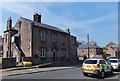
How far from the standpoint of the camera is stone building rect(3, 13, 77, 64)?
1502 inches

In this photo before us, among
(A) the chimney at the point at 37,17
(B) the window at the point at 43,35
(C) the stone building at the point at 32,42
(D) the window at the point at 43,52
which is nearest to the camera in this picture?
(C) the stone building at the point at 32,42

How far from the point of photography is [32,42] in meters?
38.0

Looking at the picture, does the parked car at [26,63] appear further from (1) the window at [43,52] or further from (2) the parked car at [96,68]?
(2) the parked car at [96,68]

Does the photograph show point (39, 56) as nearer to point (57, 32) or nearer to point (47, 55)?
point (47, 55)

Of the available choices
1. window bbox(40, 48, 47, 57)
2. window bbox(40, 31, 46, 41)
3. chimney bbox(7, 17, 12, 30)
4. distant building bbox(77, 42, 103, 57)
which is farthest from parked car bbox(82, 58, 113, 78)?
distant building bbox(77, 42, 103, 57)

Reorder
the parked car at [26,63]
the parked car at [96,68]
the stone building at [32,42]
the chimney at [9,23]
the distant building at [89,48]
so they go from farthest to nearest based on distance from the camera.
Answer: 1. the distant building at [89,48]
2. the chimney at [9,23]
3. the stone building at [32,42]
4. the parked car at [26,63]
5. the parked car at [96,68]

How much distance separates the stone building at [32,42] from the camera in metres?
38.2

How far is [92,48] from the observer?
281ft

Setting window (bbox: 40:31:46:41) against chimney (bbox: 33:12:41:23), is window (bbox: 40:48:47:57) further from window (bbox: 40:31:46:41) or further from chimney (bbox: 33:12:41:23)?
chimney (bbox: 33:12:41:23)

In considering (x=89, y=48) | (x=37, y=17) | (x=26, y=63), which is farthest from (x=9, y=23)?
(x=89, y=48)

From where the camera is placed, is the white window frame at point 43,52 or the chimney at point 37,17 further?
the chimney at point 37,17

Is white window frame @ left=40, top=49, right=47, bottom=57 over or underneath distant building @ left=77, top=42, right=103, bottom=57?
underneath

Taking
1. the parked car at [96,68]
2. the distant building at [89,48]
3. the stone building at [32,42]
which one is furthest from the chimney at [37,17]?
the distant building at [89,48]

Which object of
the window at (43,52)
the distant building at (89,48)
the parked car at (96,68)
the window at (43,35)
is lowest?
the parked car at (96,68)
